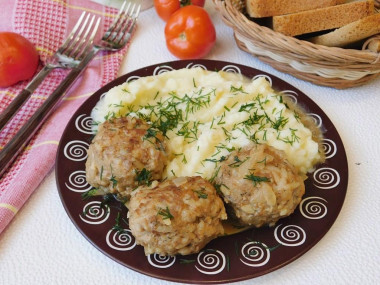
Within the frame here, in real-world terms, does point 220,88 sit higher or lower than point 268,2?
lower

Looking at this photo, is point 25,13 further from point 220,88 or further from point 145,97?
point 220,88

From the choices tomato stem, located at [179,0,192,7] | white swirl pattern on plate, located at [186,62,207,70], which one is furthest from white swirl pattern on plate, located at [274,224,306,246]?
tomato stem, located at [179,0,192,7]

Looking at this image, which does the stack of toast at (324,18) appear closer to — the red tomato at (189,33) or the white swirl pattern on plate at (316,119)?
the red tomato at (189,33)

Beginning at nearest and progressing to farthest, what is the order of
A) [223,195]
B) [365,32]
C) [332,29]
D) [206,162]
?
[223,195]
[206,162]
[365,32]
[332,29]

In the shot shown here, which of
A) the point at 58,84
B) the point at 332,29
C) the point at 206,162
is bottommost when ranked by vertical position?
the point at 58,84

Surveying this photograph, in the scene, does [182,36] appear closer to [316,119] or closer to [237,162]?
[316,119]

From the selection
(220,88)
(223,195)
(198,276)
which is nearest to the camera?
(198,276)

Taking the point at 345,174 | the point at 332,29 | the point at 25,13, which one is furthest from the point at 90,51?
the point at 345,174

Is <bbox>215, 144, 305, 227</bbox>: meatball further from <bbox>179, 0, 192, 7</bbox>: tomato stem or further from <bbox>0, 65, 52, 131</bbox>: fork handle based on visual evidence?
<bbox>179, 0, 192, 7</bbox>: tomato stem
